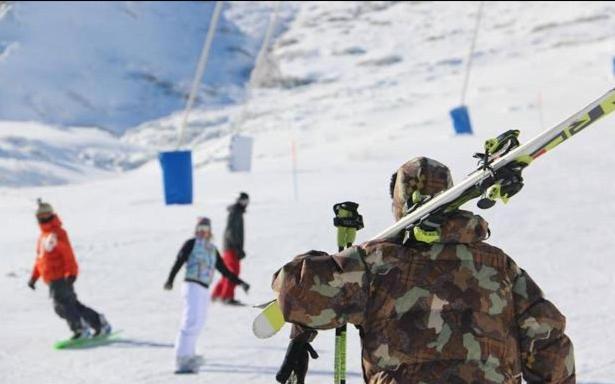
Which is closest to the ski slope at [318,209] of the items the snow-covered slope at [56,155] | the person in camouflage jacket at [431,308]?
the snow-covered slope at [56,155]

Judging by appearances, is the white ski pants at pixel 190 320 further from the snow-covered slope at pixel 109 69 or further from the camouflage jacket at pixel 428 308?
the snow-covered slope at pixel 109 69

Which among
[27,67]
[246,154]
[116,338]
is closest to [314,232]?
[116,338]

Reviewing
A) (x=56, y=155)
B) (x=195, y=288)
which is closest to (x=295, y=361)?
(x=195, y=288)

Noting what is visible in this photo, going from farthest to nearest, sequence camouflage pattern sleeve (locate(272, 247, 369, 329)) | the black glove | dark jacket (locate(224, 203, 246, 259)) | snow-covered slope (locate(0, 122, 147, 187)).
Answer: snow-covered slope (locate(0, 122, 147, 187)) < dark jacket (locate(224, 203, 246, 259)) < the black glove < camouflage pattern sleeve (locate(272, 247, 369, 329))

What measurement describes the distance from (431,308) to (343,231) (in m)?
0.46

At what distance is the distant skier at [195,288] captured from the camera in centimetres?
796

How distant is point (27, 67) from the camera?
143 ft

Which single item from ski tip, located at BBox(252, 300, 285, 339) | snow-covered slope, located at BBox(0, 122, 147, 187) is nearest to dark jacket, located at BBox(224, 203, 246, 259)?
ski tip, located at BBox(252, 300, 285, 339)

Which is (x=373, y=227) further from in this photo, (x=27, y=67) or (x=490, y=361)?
(x=27, y=67)

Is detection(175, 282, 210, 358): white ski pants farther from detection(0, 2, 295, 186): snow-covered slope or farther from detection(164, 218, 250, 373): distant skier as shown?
detection(0, 2, 295, 186): snow-covered slope

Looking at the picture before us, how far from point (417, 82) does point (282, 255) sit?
94.1ft

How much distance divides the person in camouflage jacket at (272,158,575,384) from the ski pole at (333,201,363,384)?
0.82 feet

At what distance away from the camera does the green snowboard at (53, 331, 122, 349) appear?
30.1 ft

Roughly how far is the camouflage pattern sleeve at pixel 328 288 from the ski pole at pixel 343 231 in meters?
0.28
